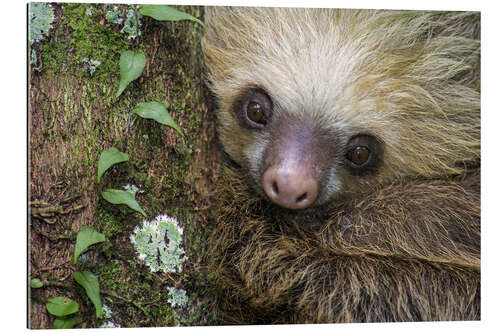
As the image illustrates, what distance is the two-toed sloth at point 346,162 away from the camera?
2879 mm

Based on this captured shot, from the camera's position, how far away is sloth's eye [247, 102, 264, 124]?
9.68 feet

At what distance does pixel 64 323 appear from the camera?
107 inches

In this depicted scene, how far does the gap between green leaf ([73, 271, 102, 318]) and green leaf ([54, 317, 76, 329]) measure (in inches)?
5.3

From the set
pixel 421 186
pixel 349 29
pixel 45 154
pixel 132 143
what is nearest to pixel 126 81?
pixel 132 143

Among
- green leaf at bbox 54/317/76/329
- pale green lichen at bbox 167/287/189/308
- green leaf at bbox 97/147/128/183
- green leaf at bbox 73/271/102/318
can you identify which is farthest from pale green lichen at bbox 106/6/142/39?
green leaf at bbox 54/317/76/329

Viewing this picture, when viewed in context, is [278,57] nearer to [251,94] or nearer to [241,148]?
[251,94]

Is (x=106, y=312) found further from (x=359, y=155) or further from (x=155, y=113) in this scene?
(x=359, y=155)

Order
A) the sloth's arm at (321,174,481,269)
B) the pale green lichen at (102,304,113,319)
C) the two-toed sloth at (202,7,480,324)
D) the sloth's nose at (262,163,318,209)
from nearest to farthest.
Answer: the sloth's nose at (262,163,318,209)
the pale green lichen at (102,304,113,319)
the two-toed sloth at (202,7,480,324)
the sloth's arm at (321,174,481,269)

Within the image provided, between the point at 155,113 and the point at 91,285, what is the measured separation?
88 centimetres

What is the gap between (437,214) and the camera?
308 centimetres

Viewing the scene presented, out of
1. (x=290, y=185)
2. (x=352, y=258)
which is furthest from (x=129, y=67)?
(x=352, y=258)

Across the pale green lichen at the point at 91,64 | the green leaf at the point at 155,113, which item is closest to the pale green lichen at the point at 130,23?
the pale green lichen at the point at 91,64

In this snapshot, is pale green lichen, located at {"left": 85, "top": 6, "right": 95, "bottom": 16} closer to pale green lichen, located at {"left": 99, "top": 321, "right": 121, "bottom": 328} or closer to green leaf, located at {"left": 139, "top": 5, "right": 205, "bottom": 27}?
green leaf, located at {"left": 139, "top": 5, "right": 205, "bottom": 27}

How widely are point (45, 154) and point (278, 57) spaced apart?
127 cm
